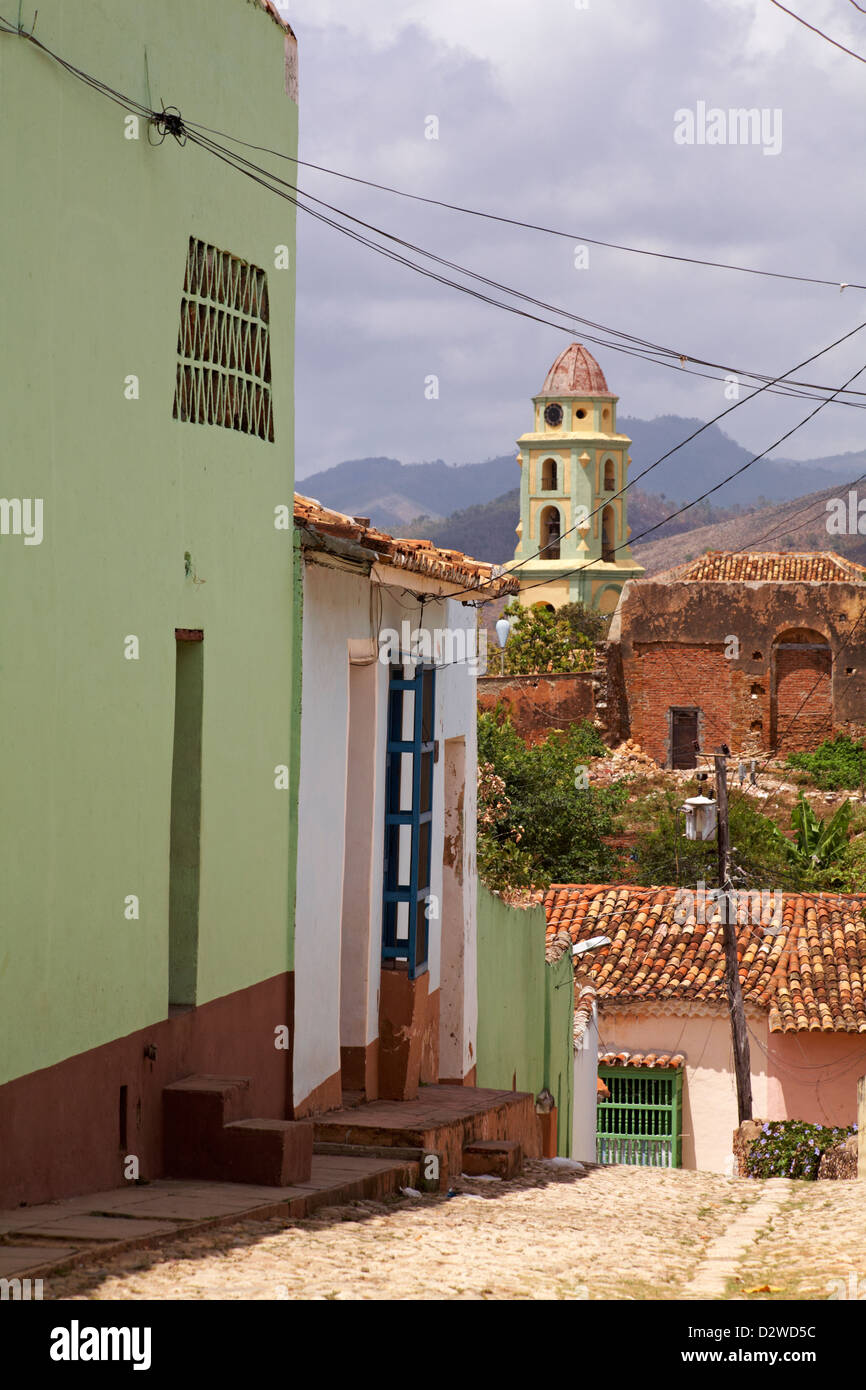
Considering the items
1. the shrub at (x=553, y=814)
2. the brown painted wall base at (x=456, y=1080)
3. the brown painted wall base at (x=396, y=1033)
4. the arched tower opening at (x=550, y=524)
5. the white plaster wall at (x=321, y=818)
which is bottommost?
the brown painted wall base at (x=456, y=1080)

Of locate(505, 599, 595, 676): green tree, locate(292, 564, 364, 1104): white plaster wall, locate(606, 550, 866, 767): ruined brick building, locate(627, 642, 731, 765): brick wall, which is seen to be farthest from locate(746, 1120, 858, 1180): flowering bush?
locate(505, 599, 595, 676): green tree

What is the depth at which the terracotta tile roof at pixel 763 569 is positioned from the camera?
4688cm

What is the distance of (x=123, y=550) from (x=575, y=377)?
2879 inches

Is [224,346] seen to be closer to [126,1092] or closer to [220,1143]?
[126,1092]

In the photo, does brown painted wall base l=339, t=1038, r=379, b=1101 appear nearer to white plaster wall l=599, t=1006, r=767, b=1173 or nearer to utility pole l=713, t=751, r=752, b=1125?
utility pole l=713, t=751, r=752, b=1125

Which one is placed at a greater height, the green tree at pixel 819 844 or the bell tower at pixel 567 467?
the bell tower at pixel 567 467

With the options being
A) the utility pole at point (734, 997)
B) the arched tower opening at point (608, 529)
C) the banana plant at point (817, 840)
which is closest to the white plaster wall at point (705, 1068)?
the utility pole at point (734, 997)

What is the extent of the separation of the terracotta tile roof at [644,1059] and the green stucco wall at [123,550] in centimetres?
1459

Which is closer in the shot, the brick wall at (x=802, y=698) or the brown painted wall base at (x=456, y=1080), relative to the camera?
the brown painted wall base at (x=456, y=1080)

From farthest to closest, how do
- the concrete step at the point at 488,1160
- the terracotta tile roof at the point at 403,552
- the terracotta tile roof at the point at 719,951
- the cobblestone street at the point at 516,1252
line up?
1. the terracotta tile roof at the point at 719,951
2. the concrete step at the point at 488,1160
3. the terracotta tile roof at the point at 403,552
4. the cobblestone street at the point at 516,1252

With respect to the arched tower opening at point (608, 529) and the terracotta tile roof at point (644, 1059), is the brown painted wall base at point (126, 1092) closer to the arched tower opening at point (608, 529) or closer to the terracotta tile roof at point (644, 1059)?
the terracotta tile roof at point (644, 1059)

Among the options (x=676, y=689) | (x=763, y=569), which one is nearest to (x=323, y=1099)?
(x=676, y=689)

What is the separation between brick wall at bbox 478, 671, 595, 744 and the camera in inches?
1702

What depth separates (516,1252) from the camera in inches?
266
